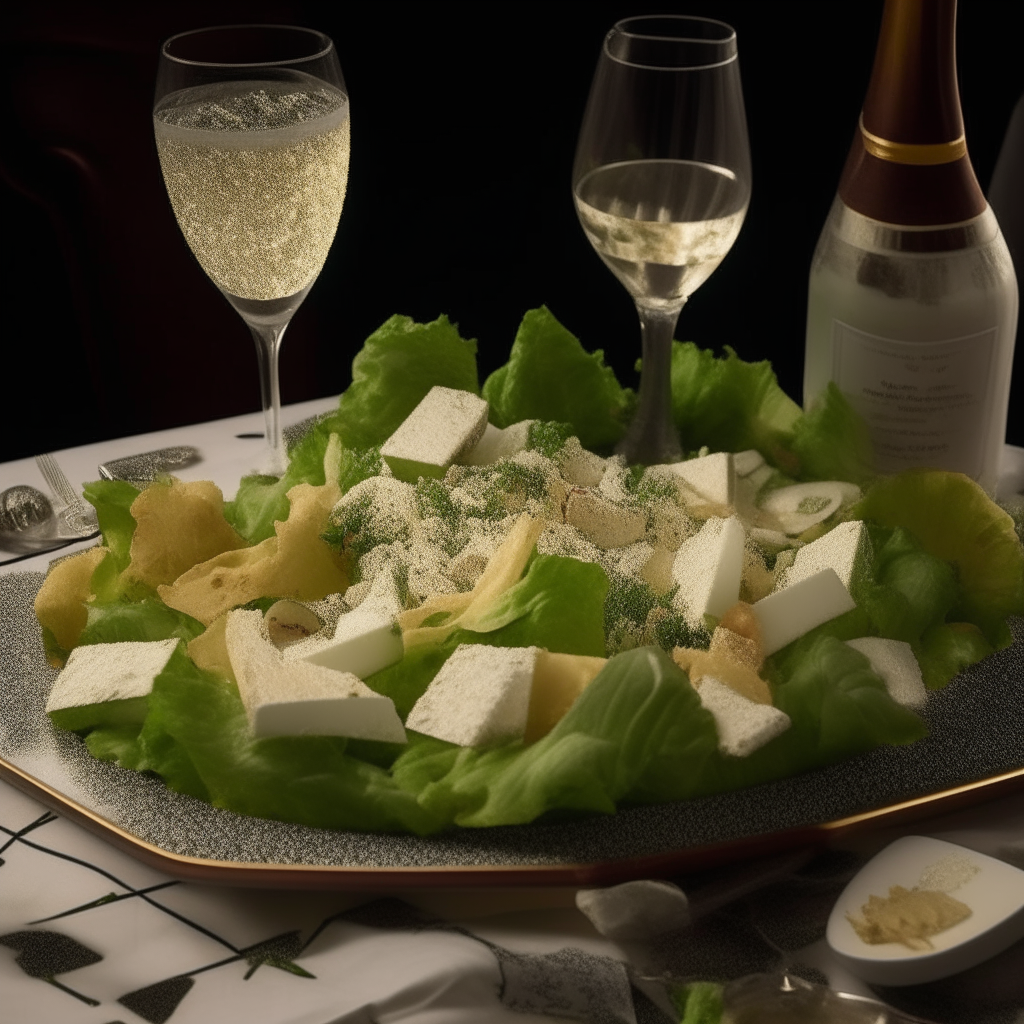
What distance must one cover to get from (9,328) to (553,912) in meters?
2.75

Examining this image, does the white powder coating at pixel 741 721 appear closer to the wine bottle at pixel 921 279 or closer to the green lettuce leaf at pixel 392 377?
the wine bottle at pixel 921 279

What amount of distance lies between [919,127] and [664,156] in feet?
0.89

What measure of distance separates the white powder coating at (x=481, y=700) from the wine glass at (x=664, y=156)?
2.10ft

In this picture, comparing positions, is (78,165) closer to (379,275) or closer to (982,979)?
(379,275)

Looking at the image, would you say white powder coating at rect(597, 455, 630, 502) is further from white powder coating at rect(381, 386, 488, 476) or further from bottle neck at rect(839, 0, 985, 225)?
bottle neck at rect(839, 0, 985, 225)

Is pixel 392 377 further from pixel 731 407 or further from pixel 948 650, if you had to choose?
pixel 948 650

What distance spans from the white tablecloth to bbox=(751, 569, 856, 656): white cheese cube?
0.64 feet

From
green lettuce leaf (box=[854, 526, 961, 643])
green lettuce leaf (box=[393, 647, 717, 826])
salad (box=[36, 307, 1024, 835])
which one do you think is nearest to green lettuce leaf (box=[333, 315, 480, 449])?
salad (box=[36, 307, 1024, 835])

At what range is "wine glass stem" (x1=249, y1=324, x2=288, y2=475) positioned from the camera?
71.7 inches

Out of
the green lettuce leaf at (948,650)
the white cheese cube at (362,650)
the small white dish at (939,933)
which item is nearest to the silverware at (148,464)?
the white cheese cube at (362,650)

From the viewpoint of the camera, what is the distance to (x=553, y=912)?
1.14m

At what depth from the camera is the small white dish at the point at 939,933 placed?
1025mm

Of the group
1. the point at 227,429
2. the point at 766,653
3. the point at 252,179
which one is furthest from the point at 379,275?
the point at 766,653

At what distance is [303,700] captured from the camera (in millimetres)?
1164
